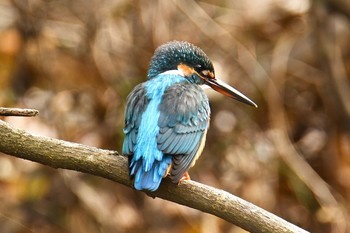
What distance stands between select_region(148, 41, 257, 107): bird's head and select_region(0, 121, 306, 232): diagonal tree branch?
93 centimetres

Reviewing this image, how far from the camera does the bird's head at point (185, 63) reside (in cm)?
354

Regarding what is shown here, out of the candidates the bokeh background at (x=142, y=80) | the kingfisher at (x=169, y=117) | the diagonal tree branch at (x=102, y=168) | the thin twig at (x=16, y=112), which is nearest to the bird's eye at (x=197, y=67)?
the kingfisher at (x=169, y=117)

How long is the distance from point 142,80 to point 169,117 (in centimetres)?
251

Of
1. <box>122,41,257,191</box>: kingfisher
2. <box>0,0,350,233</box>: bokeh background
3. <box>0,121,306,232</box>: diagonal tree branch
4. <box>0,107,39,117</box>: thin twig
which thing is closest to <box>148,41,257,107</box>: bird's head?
<box>122,41,257,191</box>: kingfisher

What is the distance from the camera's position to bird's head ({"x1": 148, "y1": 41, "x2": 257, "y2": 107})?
139 inches

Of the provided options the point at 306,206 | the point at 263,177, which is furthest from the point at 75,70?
the point at 306,206

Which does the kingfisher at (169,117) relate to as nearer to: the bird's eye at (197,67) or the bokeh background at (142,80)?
the bird's eye at (197,67)

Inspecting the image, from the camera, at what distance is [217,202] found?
106 inches

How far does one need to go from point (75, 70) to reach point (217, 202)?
11.4 feet

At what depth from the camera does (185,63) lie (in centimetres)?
354

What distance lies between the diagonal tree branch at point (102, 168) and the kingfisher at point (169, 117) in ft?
0.38

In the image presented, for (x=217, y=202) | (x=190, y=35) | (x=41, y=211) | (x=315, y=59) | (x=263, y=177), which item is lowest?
(x=41, y=211)

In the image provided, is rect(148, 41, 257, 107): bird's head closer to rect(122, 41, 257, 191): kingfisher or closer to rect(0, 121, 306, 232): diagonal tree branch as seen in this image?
rect(122, 41, 257, 191): kingfisher

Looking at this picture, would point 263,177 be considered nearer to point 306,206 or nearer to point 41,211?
point 306,206
